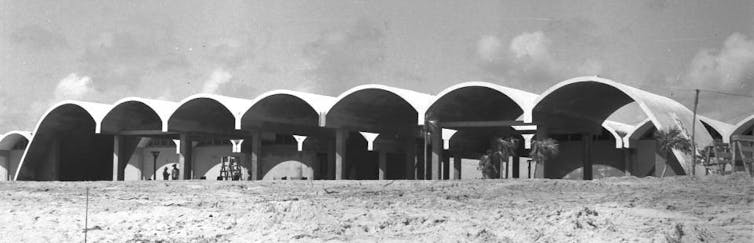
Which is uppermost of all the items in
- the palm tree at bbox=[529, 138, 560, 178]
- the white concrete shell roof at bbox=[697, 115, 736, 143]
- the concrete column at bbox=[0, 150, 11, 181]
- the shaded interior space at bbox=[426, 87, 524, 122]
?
the shaded interior space at bbox=[426, 87, 524, 122]

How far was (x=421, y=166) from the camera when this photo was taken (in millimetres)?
69875

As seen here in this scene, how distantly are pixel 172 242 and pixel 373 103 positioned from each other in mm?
28612

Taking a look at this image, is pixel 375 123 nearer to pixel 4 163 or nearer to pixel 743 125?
pixel 743 125

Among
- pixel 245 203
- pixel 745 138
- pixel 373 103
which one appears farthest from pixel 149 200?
pixel 373 103

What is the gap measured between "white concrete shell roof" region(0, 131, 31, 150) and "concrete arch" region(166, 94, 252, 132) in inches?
774

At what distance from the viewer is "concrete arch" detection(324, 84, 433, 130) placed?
4422cm

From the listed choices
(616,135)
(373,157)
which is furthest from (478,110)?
(373,157)

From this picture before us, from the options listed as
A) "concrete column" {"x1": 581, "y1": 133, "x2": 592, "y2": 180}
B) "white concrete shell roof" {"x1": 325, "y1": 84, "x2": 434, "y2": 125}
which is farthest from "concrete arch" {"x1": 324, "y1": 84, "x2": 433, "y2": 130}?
"concrete column" {"x1": 581, "y1": 133, "x2": 592, "y2": 180}

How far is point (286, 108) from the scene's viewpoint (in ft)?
169

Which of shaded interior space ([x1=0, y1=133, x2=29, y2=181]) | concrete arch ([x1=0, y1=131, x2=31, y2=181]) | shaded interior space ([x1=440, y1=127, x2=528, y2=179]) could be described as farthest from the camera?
shaded interior space ([x1=0, y1=133, x2=29, y2=181])

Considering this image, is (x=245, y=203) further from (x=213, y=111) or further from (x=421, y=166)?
(x=421, y=166)

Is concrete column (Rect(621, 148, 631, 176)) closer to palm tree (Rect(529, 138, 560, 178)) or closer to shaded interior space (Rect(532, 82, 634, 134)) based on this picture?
shaded interior space (Rect(532, 82, 634, 134))

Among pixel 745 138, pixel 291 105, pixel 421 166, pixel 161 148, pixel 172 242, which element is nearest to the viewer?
pixel 172 242

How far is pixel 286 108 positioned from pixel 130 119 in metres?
10.7
